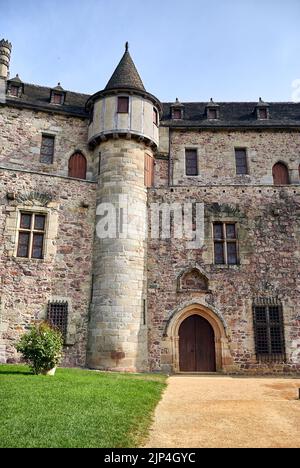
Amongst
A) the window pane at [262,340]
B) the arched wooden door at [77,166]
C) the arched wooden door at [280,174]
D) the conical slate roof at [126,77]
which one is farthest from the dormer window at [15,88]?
the window pane at [262,340]

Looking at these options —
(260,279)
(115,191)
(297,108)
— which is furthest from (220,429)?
(297,108)

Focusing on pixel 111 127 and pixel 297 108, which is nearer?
pixel 111 127

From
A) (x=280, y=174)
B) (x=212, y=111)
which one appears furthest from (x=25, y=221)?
(x=280, y=174)

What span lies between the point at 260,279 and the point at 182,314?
133 inches

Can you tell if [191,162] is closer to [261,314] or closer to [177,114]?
[177,114]

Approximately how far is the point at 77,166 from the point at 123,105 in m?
3.45

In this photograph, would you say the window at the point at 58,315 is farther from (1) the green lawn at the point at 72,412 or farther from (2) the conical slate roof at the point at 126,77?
(2) the conical slate roof at the point at 126,77

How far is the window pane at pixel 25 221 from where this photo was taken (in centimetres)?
1502

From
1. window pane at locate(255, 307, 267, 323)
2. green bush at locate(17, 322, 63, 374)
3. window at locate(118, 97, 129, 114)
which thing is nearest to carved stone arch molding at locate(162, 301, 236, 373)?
window pane at locate(255, 307, 267, 323)

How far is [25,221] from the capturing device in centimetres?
1510

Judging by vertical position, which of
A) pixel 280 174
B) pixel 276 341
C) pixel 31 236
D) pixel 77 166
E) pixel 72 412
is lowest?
pixel 72 412

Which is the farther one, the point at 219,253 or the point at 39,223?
the point at 219,253
